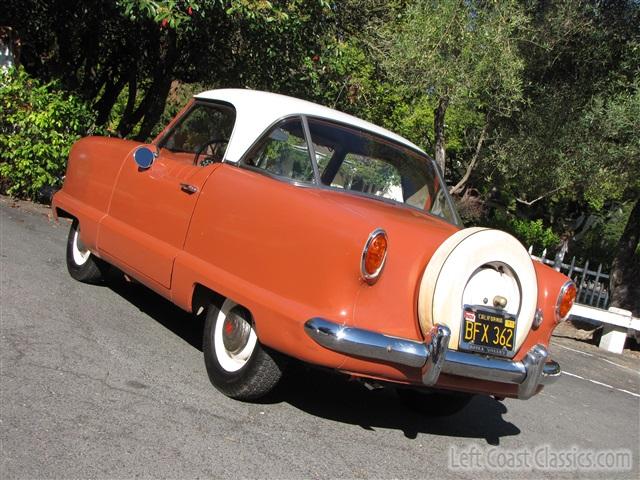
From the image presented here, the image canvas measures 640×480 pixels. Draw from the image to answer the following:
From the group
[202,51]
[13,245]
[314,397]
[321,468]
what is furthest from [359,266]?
[202,51]

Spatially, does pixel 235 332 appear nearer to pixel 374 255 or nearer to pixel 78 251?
pixel 374 255

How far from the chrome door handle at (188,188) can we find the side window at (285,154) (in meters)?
0.37

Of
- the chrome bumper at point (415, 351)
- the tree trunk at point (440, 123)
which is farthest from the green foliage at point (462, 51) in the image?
the chrome bumper at point (415, 351)

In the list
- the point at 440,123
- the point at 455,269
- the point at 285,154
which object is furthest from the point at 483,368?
the point at 440,123

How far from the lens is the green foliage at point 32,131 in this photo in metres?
9.50

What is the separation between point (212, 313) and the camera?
427 centimetres

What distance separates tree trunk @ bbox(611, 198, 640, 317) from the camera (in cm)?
1159

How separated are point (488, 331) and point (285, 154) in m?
1.62

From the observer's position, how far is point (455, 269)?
3516 mm

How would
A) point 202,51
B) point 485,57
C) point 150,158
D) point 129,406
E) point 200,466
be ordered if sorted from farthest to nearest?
1. point 202,51
2. point 485,57
3. point 150,158
4. point 129,406
5. point 200,466

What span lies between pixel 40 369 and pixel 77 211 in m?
1.95

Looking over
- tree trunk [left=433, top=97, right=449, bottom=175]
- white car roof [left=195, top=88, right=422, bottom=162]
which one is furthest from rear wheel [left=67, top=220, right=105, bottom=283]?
tree trunk [left=433, top=97, right=449, bottom=175]

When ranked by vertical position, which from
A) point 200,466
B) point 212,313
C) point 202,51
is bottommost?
point 200,466

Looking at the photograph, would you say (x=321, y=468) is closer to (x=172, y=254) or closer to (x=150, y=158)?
(x=172, y=254)
